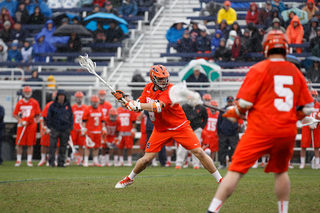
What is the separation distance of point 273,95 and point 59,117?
33.9ft

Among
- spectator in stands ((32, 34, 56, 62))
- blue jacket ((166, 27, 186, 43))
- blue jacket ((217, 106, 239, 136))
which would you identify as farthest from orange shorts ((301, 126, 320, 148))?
spectator in stands ((32, 34, 56, 62))

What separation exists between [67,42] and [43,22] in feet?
10.1

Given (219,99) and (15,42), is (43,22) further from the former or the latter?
(219,99)

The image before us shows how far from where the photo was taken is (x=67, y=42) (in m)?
20.6

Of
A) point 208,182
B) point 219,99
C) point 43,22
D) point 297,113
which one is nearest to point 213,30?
point 219,99

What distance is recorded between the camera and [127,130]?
613 inches

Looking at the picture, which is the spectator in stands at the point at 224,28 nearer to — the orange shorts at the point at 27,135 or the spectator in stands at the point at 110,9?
the spectator in stands at the point at 110,9

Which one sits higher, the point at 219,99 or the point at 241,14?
the point at 241,14

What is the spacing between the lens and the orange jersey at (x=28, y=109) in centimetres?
1526

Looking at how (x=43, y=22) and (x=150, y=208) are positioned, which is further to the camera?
(x=43, y=22)

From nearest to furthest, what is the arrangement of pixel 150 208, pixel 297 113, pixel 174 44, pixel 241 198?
1. pixel 297 113
2. pixel 150 208
3. pixel 241 198
4. pixel 174 44

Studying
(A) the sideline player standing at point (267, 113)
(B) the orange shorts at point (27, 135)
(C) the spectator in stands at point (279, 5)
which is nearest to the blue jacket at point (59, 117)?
(B) the orange shorts at point (27, 135)

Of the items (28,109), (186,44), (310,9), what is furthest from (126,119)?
(310,9)

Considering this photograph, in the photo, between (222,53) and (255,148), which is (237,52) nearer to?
(222,53)
